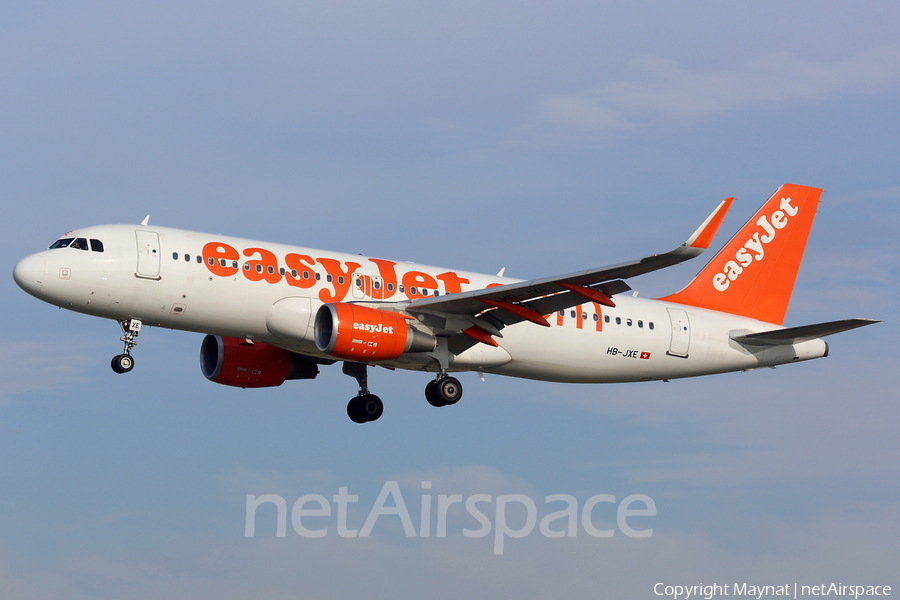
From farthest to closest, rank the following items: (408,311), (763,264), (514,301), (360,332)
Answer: (763,264), (408,311), (514,301), (360,332)

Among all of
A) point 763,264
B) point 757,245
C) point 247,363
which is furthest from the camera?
point 757,245

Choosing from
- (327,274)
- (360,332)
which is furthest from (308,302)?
(360,332)

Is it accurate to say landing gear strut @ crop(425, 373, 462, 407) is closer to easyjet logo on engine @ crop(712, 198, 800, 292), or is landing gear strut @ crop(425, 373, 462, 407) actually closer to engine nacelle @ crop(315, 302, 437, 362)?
engine nacelle @ crop(315, 302, 437, 362)

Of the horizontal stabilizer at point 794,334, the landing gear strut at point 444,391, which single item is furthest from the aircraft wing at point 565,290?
the horizontal stabilizer at point 794,334

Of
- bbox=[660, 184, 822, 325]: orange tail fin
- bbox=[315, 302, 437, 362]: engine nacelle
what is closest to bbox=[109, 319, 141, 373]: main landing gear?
bbox=[315, 302, 437, 362]: engine nacelle

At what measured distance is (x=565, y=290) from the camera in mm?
32594

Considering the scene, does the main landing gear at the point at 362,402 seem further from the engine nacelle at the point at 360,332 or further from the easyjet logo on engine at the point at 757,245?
the easyjet logo on engine at the point at 757,245

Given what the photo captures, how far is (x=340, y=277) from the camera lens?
112 ft

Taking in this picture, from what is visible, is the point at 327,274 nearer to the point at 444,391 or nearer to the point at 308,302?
the point at 308,302

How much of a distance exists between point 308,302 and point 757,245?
17808 millimetres

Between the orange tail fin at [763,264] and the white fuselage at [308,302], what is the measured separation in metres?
1.73

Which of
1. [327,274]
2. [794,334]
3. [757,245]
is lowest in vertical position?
[327,274]

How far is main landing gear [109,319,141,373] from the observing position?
32.4m

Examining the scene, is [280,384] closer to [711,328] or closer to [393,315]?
[393,315]
